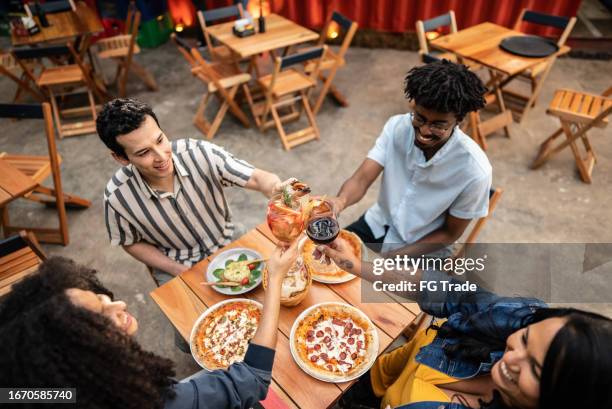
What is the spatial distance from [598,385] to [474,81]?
4.75ft

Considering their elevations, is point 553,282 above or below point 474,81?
below

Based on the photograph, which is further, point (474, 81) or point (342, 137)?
point (342, 137)

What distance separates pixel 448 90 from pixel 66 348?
5.92 feet

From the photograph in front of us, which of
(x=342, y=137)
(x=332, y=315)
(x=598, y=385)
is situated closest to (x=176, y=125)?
(x=342, y=137)

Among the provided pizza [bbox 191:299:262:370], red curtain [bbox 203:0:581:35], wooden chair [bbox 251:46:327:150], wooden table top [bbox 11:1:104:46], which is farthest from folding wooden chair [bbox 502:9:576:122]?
wooden table top [bbox 11:1:104:46]

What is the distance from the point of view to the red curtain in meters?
5.29

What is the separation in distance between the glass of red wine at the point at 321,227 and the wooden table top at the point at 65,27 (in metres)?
4.85

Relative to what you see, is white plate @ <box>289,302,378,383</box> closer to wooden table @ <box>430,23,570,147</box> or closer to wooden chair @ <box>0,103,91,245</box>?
wooden chair @ <box>0,103,91,245</box>

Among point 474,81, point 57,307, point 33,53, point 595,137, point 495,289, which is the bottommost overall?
point 495,289

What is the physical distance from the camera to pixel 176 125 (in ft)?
16.2

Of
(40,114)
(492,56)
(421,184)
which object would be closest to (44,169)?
(40,114)

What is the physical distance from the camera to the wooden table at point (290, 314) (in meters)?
1.49

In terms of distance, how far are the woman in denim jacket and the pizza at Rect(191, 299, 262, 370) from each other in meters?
0.49

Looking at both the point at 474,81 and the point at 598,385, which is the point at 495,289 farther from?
the point at 598,385
